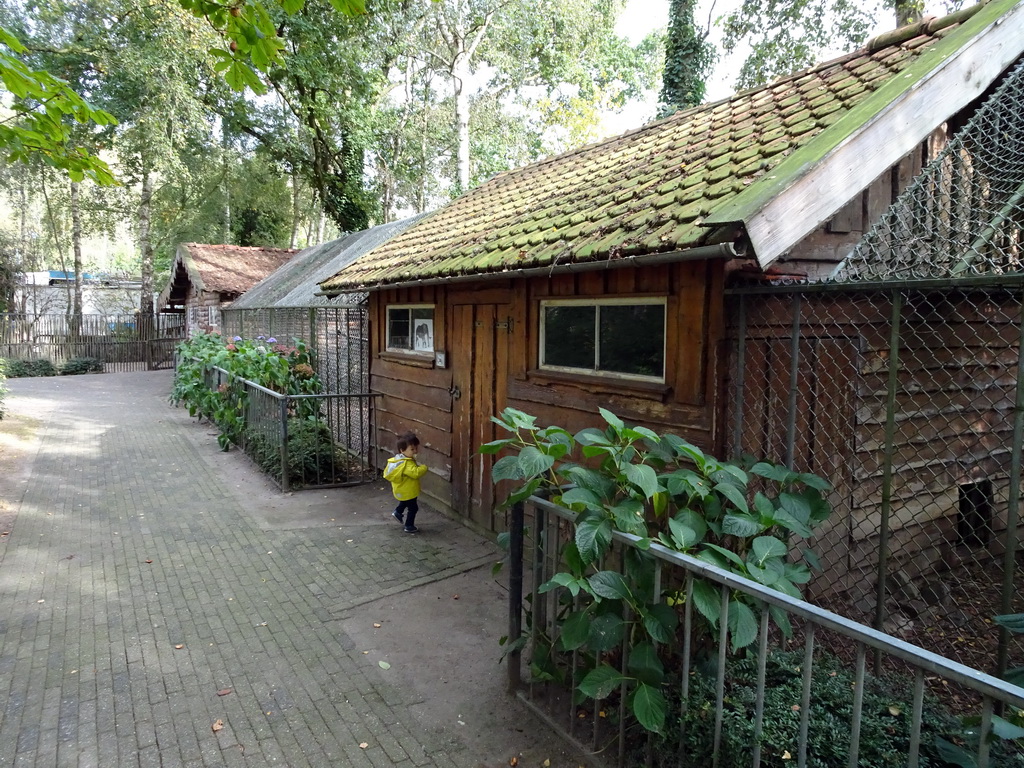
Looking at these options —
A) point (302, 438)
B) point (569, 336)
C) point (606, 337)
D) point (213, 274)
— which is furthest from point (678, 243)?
point (213, 274)

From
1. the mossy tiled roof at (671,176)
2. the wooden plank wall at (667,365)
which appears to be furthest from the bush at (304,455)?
the wooden plank wall at (667,365)

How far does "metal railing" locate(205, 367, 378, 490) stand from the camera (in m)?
7.97

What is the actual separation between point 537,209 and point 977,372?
12.6ft

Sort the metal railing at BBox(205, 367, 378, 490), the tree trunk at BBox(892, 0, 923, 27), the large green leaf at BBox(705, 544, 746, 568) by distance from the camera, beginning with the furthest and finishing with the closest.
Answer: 1. the tree trunk at BBox(892, 0, 923, 27)
2. the metal railing at BBox(205, 367, 378, 490)
3. the large green leaf at BBox(705, 544, 746, 568)

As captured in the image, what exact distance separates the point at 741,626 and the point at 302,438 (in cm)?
674

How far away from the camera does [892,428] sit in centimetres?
311

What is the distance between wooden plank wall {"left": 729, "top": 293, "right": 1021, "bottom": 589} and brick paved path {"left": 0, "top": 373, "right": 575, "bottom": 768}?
2.60 meters

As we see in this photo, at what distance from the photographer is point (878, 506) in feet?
13.7

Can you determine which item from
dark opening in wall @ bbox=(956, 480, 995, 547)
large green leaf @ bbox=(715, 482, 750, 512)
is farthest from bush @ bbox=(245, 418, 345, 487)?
dark opening in wall @ bbox=(956, 480, 995, 547)

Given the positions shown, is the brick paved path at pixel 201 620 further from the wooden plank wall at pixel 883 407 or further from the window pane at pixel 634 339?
the wooden plank wall at pixel 883 407

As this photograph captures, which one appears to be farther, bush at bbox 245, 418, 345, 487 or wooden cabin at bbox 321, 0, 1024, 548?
bush at bbox 245, 418, 345, 487

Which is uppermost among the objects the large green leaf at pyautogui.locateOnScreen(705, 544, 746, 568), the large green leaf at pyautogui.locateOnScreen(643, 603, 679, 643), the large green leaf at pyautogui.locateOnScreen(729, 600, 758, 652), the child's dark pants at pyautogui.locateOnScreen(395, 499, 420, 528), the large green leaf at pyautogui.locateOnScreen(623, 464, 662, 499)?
the large green leaf at pyautogui.locateOnScreen(623, 464, 662, 499)

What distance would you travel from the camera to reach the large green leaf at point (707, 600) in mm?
2402

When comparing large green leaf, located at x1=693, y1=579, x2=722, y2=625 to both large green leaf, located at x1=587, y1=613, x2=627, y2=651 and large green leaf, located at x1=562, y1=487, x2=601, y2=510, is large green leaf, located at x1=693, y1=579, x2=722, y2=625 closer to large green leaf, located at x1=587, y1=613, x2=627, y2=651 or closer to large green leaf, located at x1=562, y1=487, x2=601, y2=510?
large green leaf, located at x1=587, y1=613, x2=627, y2=651
